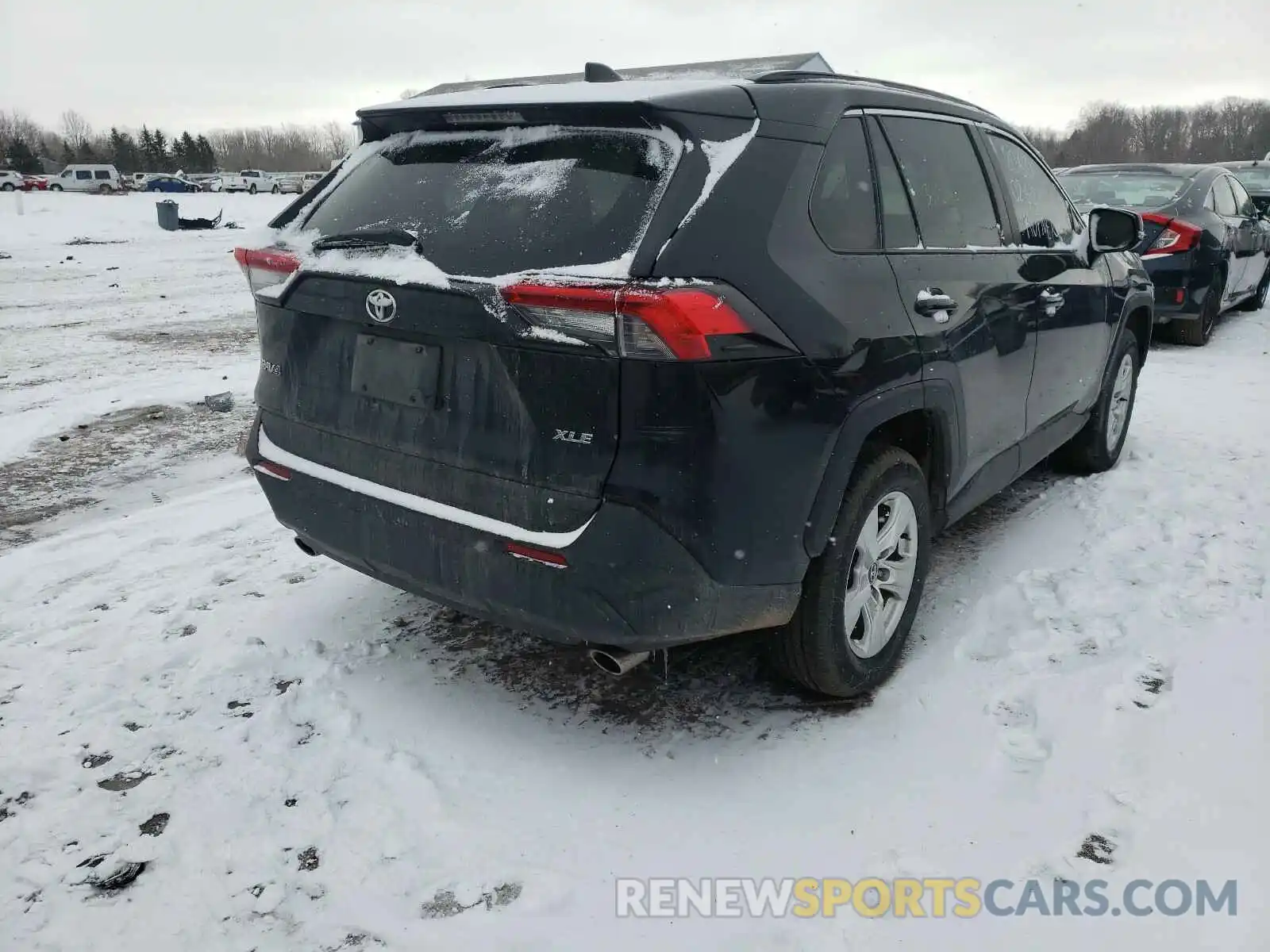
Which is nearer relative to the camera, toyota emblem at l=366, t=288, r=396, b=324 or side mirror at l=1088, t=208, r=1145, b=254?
toyota emblem at l=366, t=288, r=396, b=324

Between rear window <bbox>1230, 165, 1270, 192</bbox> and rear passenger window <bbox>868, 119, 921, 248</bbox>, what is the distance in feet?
47.7

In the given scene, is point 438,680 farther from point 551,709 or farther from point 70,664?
point 70,664

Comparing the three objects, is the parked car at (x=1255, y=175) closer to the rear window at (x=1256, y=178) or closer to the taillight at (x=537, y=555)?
the rear window at (x=1256, y=178)

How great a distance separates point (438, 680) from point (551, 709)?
42 centimetres

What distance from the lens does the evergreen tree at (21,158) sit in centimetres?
8025

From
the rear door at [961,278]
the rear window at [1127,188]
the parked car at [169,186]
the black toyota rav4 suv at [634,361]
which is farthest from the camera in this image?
the parked car at [169,186]

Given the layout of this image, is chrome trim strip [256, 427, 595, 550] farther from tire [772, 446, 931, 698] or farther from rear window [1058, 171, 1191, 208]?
rear window [1058, 171, 1191, 208]

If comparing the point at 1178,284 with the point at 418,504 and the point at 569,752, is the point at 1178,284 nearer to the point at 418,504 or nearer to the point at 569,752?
the point at 569,752

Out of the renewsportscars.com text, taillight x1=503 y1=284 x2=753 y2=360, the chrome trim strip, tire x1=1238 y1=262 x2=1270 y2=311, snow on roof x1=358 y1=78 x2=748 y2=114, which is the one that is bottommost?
the renewsportscars.com text

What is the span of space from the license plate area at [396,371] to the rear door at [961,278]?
1.44 m

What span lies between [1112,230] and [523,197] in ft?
10.5

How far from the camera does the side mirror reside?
440 centimetres

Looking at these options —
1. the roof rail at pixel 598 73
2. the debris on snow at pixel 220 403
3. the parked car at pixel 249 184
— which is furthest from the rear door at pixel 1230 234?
the parked car at pixel 249 184

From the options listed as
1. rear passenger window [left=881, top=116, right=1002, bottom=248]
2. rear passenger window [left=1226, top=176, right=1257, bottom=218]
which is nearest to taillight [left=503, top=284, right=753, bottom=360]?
rear passenger window [left=881, top=116, right=1002, bottom=248]
